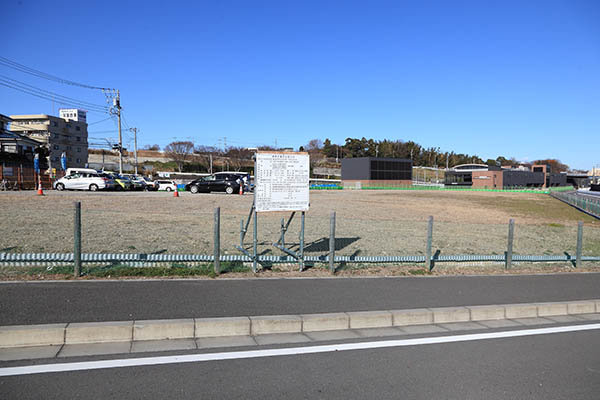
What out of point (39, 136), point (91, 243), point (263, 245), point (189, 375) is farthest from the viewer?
point (39, 136)

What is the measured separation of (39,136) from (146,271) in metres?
86.0

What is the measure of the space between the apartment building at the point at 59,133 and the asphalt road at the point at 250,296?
79.8 meters

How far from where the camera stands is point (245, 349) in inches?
187

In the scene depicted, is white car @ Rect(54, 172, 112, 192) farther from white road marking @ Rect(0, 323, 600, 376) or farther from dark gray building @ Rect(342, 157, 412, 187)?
dark gray building @ Rect(342, 157, 412, 187)

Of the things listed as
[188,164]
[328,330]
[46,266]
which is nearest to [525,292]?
[328,330]

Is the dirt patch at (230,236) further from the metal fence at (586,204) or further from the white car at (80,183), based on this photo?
the white car at (80,183)

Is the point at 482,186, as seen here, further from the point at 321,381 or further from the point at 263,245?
the point at 321,381

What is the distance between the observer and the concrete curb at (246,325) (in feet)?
15.2

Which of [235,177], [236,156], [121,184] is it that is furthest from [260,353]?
[236,156]

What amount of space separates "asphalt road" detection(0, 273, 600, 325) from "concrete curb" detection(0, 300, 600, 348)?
0.24 meters

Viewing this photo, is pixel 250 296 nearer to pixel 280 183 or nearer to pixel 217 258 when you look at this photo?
pixel 217 258

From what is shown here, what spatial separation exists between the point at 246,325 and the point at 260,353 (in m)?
0.65

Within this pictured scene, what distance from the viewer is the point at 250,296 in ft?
20.8

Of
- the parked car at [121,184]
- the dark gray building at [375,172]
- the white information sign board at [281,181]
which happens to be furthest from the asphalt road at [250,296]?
the dark gray building at [375,172]
